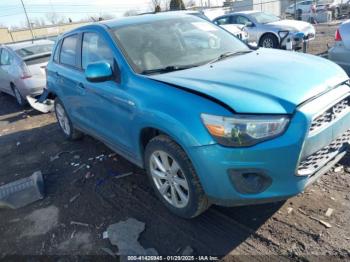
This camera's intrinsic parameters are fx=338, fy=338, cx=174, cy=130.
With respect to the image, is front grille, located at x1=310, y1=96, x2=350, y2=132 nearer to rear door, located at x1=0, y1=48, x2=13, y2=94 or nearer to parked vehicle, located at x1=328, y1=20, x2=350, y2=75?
parked vehicle, located at x1=328, y1=20, x2=350, y2=75

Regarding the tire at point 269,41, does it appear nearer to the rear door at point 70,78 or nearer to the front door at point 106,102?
the rear door at point 70,78

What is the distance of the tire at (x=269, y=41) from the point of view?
12906mm

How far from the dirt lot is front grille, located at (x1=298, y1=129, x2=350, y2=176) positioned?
1.88ft

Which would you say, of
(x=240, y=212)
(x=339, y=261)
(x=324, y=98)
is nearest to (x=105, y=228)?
(x=240, y=212)

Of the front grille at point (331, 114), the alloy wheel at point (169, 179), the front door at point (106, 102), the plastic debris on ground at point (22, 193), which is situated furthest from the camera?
the plastic debris on ground at point (22, 193)

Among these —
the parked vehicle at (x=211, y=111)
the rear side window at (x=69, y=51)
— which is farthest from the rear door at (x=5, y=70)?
the parked vehicle at (x=211, y=111)

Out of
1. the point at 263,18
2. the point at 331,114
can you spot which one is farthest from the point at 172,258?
the point at 263,18

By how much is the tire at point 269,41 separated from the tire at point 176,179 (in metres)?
10.9

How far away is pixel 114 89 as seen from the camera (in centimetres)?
358

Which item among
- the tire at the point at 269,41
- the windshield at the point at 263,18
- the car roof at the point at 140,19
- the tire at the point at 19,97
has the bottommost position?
the tire at the point at 269,41

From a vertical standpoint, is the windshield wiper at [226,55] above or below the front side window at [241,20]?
above

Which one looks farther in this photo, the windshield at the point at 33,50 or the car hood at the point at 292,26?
the car hood at the point at 292,26

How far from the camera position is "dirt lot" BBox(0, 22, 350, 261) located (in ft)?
9.25

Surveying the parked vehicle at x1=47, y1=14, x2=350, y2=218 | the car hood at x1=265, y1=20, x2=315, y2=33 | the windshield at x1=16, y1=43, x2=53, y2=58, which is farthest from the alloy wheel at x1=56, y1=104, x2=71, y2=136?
the car hood at x1=265, y1=20, x2=315, y2=33
